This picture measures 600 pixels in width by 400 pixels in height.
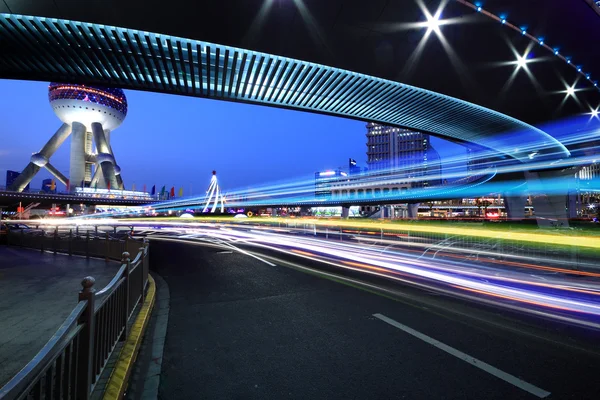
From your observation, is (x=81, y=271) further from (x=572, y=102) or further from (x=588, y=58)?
(x=572, y=102)

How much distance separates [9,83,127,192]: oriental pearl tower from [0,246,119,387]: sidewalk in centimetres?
11509

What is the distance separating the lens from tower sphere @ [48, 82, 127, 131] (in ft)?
376

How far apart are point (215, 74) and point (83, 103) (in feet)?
437

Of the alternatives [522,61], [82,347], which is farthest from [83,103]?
[82,347]

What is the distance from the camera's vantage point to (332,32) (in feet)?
32.1

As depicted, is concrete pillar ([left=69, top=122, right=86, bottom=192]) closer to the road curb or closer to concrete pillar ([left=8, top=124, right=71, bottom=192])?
concrete pillar ([left=8, top=124, right=71, bottom=192])

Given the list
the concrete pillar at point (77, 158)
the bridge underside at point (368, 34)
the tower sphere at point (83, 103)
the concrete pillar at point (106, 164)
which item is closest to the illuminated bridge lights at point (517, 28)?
the bridge underside at point (368, 34)

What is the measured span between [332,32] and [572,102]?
14248mm

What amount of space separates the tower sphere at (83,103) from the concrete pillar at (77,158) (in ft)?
13.8

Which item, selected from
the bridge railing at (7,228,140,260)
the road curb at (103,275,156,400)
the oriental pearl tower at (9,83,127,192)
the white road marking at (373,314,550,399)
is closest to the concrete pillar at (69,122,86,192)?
the oriental pearl tower at (9,83,127,192)

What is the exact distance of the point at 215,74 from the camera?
Result: 13.5m

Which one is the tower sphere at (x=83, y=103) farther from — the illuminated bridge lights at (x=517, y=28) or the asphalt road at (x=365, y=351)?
the asphalt road at (x=365, y=351)

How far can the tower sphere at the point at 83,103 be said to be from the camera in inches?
4513

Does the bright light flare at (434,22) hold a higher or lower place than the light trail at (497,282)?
higher
